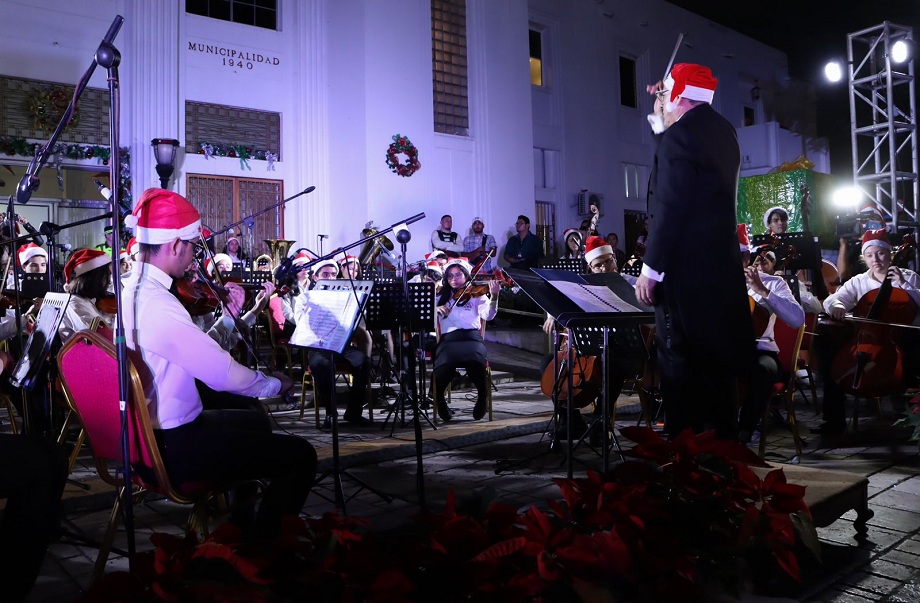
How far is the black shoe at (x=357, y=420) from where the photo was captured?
6.30 m

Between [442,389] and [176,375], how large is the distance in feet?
13.1

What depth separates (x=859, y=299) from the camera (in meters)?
5.39

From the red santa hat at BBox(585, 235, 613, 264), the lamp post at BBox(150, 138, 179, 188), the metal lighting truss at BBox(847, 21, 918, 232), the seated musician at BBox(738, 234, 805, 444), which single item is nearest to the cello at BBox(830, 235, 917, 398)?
the seated musician at BBox(738, 234, 805, 444)

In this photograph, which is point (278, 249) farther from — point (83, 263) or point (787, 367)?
point (787, 367)

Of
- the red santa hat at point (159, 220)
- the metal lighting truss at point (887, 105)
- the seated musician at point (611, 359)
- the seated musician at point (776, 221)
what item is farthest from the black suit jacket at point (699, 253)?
the metal lighting truss at point (887, 105)

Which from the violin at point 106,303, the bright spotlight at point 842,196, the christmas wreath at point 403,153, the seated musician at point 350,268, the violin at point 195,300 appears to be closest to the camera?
the violin at point 106,303

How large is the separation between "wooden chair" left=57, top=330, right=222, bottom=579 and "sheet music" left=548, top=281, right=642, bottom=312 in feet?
5.17

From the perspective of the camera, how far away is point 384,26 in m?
13.6

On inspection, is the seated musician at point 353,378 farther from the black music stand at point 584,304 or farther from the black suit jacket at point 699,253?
the black suit jacket at point 699,253

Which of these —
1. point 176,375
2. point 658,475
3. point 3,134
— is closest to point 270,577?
point 658,475

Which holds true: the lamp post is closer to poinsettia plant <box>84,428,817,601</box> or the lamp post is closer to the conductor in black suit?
the conductor in black suit

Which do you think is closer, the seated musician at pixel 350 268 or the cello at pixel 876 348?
the cello at pixel 876 348

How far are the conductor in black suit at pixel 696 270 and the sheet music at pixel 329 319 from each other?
1402mm

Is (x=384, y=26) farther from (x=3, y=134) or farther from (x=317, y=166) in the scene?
(x=3, y=134)
